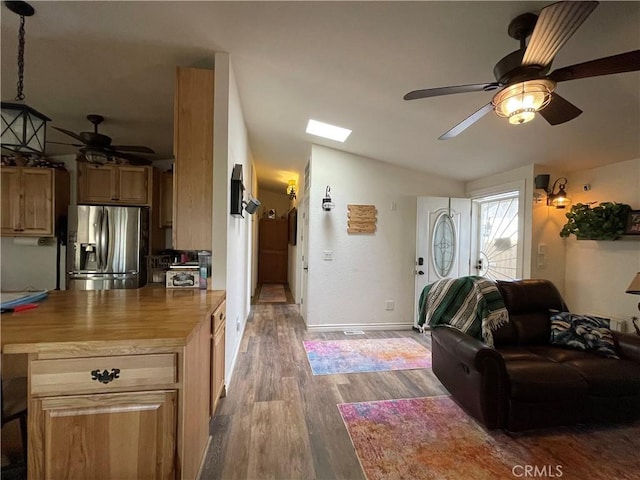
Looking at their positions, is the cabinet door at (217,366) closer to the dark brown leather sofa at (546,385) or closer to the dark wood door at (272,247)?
the dark brown leather sofa at (546,385)

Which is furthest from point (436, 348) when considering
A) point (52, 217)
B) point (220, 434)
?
point (52, 217)

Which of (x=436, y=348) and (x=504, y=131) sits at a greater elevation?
(x=504, y=131)

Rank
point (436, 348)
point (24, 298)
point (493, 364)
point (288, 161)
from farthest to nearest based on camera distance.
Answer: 1. point (288, 161)
2. point (436, 348)
3. point (493, 364)
4. point (24, 298)

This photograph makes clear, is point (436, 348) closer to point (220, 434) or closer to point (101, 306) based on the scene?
point (220, 434)

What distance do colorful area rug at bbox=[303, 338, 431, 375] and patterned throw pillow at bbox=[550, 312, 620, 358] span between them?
1.21 metres

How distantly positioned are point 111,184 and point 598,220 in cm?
588

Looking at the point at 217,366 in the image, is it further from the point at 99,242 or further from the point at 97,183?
the point at 97,183

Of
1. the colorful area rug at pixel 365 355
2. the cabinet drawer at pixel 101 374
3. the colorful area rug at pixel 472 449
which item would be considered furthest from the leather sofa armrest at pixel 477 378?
the cabinet drawer at pixel 101 374

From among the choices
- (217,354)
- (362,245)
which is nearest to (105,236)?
(217,354)

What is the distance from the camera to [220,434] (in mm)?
1929

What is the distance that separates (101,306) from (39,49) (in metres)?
1.96

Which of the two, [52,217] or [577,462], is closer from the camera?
[577,462]

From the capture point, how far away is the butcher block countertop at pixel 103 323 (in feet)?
3.76

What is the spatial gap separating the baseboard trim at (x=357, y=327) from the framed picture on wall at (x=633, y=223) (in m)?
2.66
